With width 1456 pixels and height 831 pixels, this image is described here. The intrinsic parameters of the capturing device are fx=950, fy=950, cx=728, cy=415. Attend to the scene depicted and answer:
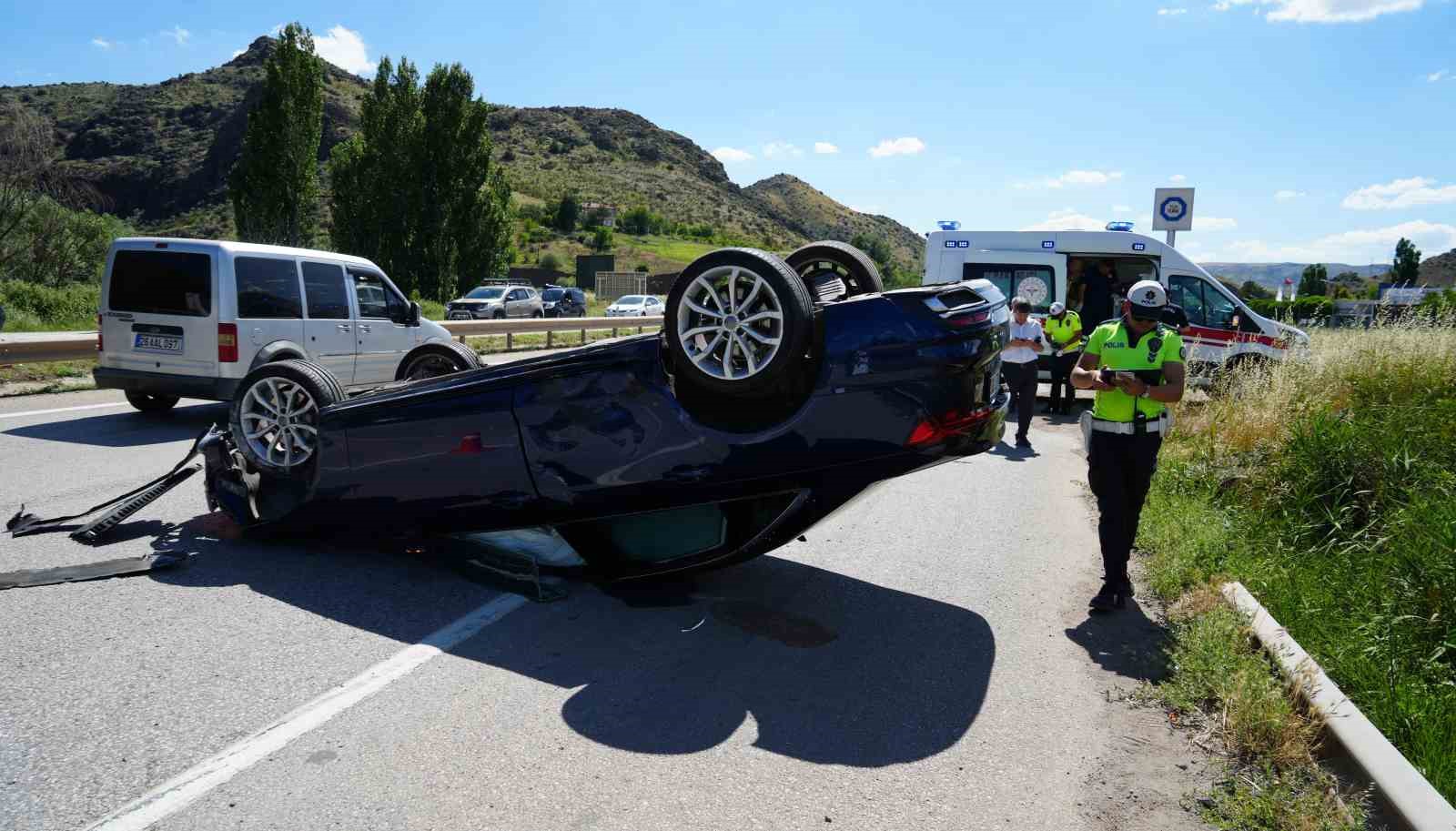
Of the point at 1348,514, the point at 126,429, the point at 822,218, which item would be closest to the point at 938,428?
the point at 1348,514

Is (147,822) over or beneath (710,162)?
beneath

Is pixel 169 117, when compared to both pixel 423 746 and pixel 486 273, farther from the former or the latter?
pixel 423 746

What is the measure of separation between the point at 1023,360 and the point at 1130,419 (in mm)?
5997

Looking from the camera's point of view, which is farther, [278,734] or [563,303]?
[563,303]

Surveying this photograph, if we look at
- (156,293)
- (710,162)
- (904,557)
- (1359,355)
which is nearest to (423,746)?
(904,557)

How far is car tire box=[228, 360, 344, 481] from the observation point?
543 centimetres

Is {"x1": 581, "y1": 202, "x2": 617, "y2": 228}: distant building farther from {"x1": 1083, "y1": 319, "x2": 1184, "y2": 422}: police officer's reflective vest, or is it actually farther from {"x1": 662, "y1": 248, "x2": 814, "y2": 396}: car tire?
{"x1": 662, "y1": 248, "x2": 814, "y2": 396}: car tire

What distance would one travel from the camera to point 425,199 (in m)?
40.2

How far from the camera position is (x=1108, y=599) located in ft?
17.3

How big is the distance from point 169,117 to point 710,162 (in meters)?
87.7

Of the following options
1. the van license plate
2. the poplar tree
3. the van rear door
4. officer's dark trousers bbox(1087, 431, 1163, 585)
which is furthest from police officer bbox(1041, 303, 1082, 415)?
the poplar tree

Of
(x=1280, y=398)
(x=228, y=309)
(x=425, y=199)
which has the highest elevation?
(x=425, y=199)

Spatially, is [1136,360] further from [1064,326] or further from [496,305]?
[496,305]

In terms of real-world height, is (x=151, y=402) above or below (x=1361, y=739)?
above
